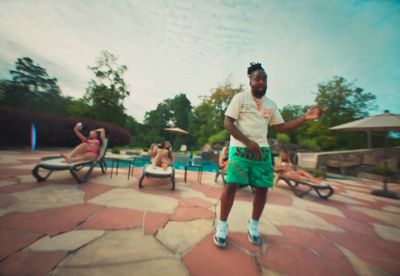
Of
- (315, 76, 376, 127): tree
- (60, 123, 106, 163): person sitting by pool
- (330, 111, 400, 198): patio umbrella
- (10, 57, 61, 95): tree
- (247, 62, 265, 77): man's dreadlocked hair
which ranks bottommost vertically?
(60, 123, 106, 163): person sitting by pool

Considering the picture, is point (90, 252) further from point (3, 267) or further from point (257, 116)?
point (257, 116)

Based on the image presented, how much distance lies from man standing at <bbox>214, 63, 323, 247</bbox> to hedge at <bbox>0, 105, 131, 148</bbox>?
1199cm

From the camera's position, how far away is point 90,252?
1.30 metres

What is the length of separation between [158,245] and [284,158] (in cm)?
482

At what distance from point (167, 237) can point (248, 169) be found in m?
1.14

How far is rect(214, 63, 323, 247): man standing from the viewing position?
155 centimetres

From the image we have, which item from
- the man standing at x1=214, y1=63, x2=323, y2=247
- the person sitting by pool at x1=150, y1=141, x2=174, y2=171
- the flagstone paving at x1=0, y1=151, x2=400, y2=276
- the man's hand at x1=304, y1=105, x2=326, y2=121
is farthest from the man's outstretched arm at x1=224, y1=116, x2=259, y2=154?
the person sitting by pool at x1=150, y1=141, x2=174, y2=171

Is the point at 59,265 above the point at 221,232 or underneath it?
underneath

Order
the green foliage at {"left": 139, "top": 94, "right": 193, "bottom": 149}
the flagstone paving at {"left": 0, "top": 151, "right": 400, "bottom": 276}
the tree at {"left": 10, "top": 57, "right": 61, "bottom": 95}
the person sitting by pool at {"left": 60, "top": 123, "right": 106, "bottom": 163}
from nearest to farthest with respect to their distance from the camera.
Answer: the flagstone paving at {"left": 0, "top": 151, "right": 400, "bottom": 276}
the person sitting by pool at {"left": 60, "top": 123, "right": 106, "bottom": 163}
the tree at {"left": 10, "top": 57, "right": 61, "bottom": 95}
the green foliage at {"left": 139, "top": 94, "right": 193, "bottom": 149}

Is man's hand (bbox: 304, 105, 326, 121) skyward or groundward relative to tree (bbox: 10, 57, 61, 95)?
groundward

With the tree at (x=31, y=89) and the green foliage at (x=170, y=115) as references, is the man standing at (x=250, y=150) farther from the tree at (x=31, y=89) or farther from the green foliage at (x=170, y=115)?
the tree at (x=31, y=89)

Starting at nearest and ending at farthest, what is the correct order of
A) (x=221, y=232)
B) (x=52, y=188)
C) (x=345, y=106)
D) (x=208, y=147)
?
(x=221, y=232) → (x=52, y=188) → (x=345, y=106) → (x=208, y=147)

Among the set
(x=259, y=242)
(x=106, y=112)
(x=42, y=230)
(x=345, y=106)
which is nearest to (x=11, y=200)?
(x=42, y=230)

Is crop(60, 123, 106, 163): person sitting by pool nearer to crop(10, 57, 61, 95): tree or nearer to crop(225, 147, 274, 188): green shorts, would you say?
crop(225, 147, 274, 188): green shorts
